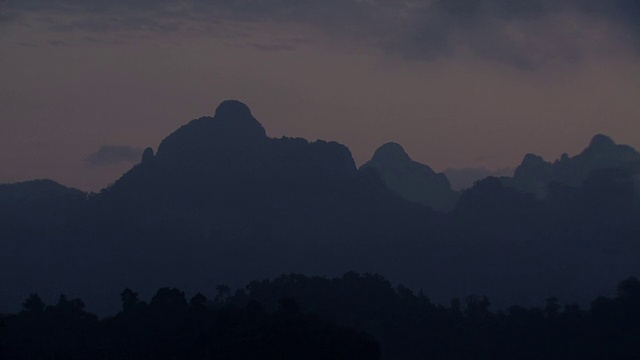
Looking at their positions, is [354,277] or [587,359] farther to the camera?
[354,277]

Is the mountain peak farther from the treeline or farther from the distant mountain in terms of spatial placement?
the treeline

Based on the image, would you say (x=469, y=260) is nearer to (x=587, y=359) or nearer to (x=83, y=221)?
(x=83, y=221)

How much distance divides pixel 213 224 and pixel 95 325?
110483 millimetres

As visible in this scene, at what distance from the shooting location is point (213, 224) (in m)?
179

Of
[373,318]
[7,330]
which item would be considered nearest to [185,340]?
[7,330]

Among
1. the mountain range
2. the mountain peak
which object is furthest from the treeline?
the mountain peak

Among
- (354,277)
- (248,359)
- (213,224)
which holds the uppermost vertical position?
(213,224)

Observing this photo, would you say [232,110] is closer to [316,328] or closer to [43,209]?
[43,209]

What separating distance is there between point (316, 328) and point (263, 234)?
115 m

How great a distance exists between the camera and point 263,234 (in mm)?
175750

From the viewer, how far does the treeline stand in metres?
59.8

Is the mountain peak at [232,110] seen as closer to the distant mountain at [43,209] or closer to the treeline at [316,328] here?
the distant mountain at [43,209]

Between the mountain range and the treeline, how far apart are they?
60264 millimetres

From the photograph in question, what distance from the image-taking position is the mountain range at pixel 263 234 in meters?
161
